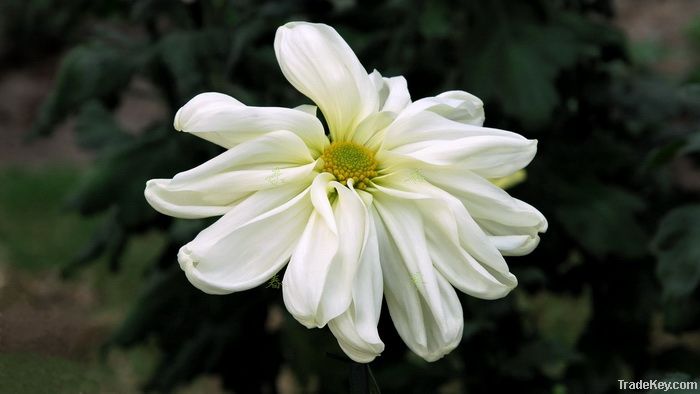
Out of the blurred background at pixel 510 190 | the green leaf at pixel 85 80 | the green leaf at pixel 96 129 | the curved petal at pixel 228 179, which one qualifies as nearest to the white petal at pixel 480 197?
the curved petal at pixel 228 179

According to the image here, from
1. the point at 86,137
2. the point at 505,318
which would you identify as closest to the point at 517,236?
the point at 505,318

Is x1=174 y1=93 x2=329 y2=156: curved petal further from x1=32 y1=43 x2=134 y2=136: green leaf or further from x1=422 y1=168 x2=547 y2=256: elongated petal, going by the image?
x1=32 y1=43 x2=134 y2=136: green leaf

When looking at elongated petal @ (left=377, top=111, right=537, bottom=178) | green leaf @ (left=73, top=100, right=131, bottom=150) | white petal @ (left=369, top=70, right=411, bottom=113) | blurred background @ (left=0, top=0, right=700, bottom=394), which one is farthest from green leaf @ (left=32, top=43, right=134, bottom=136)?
elongated petal @ (left=377, top=111, right=537, bottom=178)

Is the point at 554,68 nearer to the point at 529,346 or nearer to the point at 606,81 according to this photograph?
the point at 606,81

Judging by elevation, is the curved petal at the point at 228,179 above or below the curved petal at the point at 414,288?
above

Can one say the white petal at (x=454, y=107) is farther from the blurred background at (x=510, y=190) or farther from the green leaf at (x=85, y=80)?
the green leaf at (x=85, y=80)

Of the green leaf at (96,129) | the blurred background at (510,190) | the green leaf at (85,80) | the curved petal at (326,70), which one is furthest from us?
the green leaf at (96,129)

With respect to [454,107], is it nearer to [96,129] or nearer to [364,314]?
[364,314]
